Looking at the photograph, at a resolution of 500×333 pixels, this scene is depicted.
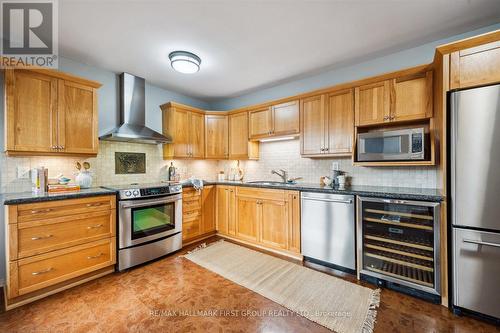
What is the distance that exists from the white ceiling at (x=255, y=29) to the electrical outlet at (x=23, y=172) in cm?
149

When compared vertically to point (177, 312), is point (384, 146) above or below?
above

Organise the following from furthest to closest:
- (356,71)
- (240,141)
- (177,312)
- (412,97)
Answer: (240,141)
(356,71)
(412,97)
(177,312)

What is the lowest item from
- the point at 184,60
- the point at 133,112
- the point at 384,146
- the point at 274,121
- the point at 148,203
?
the point at 148,203

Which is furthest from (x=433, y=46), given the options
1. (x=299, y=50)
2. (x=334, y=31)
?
(x=299, y=50)

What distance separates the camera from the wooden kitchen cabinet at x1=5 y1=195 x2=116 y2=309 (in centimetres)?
195

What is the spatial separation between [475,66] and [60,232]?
4.16 meters

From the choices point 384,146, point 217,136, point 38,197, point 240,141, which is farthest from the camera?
point 217,136

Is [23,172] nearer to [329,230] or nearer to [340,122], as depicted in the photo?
[329,230]

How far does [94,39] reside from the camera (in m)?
2.40

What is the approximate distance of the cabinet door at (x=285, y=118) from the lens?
10.9 feet

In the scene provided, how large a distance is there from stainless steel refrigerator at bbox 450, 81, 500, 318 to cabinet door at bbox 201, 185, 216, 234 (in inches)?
125

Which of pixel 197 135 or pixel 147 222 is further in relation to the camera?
pixel 197 135

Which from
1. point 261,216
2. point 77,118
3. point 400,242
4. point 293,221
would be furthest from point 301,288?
point 77,118

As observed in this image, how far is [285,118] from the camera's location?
3436 millimetres
